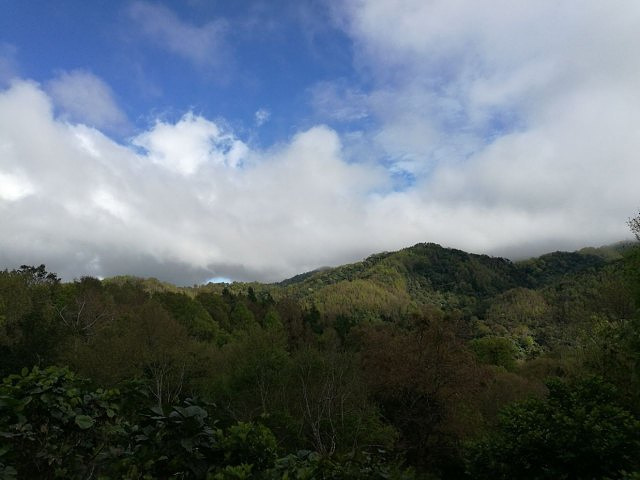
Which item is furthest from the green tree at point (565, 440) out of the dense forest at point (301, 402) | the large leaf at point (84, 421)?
the large leaf at point (84, 421)

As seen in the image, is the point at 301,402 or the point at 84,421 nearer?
the point at 84,421

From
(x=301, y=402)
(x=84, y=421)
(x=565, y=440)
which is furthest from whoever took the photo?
(x=301, y=402)

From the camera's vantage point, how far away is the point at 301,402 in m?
32.0

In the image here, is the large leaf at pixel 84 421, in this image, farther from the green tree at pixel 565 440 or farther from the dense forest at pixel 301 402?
the green tree at pixel 565 440

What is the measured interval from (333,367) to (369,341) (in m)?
6.64

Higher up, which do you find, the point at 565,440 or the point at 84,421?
the point at 84,421

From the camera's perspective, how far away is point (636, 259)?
17375mm

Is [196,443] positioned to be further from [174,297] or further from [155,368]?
[174,297]

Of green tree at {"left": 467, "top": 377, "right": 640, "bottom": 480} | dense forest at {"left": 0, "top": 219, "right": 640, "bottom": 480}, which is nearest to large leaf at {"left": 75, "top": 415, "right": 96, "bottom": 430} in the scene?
dense forest at {"left": 0, "top": 219, "right": 640, "bottom": 480}

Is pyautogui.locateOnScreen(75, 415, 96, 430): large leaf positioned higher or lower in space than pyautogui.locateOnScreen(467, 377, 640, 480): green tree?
higher

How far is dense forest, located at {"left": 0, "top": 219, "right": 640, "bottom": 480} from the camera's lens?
371 cm

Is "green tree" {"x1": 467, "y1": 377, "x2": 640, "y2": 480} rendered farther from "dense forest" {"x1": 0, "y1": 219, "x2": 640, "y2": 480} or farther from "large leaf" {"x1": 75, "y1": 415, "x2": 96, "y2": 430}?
"large leaf" {"x1": 75, "y1": 415, "x2": 96, "y2": 430}

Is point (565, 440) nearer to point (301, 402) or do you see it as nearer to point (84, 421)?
point (84, 421)

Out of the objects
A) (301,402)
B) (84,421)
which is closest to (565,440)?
(84,421)
